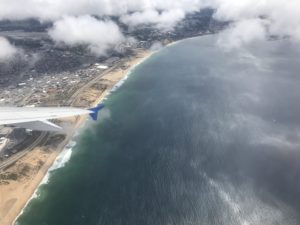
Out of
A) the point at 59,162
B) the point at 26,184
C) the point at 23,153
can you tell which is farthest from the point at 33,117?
the point at 23,153

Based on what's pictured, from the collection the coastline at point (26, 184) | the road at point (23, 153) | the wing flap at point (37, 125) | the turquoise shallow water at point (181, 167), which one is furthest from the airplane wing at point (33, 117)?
the road at point (23, 153)

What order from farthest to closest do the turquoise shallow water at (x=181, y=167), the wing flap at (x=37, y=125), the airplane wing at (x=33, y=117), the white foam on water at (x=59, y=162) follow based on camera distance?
the white foam on water at (x=59, y=162) → the turquoise shallow water at (x=181, y=167) → the wing flap at (x=37, y=125) → the airplane wing at (x=33, y=117)

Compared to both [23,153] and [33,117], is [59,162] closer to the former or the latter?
[23,153]

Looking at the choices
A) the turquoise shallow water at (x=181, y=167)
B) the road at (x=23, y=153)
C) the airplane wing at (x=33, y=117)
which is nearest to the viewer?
the airplane wing at (x=33, y=117)

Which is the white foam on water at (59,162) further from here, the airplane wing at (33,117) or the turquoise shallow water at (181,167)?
the airplane wing at (33,117)

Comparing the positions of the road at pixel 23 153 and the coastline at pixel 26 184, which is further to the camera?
the road at pixel 23 153

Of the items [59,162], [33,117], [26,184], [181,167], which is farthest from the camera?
[59,162]

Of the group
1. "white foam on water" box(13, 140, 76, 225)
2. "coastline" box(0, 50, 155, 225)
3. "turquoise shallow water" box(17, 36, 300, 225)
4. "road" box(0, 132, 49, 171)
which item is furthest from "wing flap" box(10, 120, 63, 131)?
"road" box(0, 132, 49, 171)

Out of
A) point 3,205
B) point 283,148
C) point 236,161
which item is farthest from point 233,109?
point 3,205
